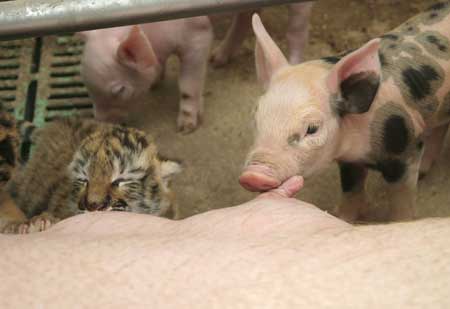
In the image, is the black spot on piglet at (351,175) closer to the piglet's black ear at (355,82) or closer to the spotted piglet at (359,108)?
the spotted piglet at (359,108)

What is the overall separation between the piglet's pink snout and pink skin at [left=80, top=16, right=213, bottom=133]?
0.77 m

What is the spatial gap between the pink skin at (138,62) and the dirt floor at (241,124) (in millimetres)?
126

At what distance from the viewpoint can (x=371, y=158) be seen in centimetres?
180

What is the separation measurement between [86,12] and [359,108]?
29.8 inches

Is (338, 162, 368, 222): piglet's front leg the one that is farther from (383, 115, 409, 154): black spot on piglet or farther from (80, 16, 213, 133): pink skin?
(80, 16, 213, 133): pink skin

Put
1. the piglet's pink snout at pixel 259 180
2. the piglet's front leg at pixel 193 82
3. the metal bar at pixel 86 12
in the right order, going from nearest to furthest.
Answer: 1. the metal bar at pixel 86 12
2. the piglet's pink snout at pixel 259 180
3. the piglet's front leg at pixel 193 82

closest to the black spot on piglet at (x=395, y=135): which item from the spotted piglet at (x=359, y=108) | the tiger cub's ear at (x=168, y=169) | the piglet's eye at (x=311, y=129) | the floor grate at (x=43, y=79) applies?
the spotted piglet at (x=359, y=108)

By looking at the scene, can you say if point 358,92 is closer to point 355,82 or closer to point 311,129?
point 355,82

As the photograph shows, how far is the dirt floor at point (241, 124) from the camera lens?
2.23 metres

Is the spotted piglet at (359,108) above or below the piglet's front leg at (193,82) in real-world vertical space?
below

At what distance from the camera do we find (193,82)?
7.91 ft

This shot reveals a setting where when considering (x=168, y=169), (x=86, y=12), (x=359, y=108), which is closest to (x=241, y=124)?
(x=168, y=169)

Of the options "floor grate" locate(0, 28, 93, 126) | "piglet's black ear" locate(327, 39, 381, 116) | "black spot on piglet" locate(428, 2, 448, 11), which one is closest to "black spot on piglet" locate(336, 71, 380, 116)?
"piglet's black ear" locate(327, 39, 381, 116)

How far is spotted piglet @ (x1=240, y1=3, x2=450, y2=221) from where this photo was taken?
1.61 m
